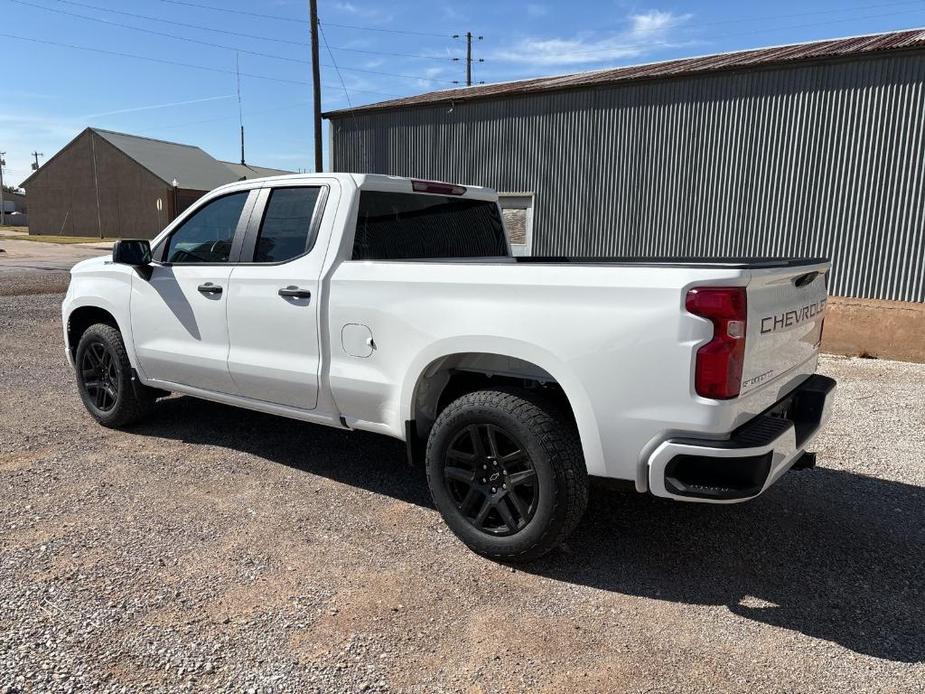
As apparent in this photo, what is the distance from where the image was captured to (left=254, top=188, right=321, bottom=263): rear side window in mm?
4340

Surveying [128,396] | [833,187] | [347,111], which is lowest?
[128,396]

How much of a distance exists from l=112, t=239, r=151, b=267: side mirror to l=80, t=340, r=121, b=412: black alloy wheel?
86 centimetres

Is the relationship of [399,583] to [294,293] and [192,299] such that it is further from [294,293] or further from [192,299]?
[192,299]

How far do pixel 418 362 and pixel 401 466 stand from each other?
1.49 meters

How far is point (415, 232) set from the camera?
181 inches

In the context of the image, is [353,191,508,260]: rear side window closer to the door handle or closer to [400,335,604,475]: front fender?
the door handle

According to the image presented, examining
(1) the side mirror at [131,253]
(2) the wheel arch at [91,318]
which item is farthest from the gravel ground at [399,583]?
(1) the side mirror at [131,253]

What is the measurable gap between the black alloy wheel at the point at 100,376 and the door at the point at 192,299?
430 mm

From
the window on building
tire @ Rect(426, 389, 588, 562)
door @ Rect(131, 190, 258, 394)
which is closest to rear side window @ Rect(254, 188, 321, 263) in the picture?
door @ Rect(131, 190, 258, 394)

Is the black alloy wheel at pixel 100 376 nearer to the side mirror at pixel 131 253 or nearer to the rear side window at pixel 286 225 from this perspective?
the side mirror at pixel 131 253

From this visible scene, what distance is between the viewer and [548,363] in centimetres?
329

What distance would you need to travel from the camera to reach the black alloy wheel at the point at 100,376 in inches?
218

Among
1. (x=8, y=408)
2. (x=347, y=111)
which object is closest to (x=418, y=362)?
(x=8, y=408)

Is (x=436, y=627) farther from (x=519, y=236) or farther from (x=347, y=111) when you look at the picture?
(x=347, y=111)
